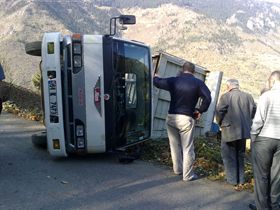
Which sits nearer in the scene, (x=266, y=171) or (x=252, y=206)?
(x=266, y=171)

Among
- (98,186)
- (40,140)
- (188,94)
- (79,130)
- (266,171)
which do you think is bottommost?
(40,140)

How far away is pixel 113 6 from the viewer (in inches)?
6152

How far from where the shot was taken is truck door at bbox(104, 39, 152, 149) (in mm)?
6824

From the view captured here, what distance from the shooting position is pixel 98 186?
5.78 m

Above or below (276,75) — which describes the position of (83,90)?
below

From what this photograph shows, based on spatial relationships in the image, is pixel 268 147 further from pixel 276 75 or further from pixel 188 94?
pixel 188 94

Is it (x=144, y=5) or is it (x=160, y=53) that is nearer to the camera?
(x=160, y=53)

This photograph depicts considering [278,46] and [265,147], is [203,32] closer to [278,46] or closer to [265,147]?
[278,46]

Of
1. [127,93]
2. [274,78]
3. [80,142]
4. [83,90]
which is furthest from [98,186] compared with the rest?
[274,78]

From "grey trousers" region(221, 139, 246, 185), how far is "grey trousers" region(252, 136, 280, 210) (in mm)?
1266

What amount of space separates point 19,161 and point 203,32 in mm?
132710

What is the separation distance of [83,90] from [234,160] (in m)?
2.59

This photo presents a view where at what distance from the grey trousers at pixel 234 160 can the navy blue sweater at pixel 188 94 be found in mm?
688

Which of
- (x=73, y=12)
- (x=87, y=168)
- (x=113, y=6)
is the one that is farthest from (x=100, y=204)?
(x=113, y=6)
